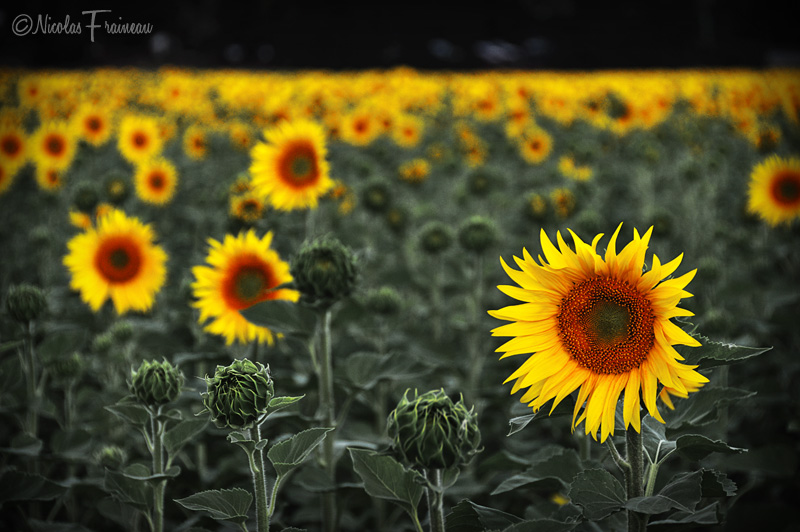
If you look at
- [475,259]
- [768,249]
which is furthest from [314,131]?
[768,249]

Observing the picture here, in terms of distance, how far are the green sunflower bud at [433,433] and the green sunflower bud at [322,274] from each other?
1.93ft

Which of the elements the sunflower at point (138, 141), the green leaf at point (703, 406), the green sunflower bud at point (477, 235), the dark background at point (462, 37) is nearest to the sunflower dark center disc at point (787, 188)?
the green sunflower bud at point (477, 235)

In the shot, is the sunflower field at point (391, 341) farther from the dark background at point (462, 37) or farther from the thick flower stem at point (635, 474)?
the dark background at point (462, 37)

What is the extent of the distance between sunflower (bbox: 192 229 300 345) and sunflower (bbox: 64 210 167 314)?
0.73m

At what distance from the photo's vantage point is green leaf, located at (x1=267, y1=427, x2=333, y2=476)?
1236 mm

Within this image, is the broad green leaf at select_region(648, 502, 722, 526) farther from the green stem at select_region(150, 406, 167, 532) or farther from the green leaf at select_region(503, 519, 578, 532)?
the green stem at select_region(150, 406, 167, 532)

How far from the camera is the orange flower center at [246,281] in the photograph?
2.27 m

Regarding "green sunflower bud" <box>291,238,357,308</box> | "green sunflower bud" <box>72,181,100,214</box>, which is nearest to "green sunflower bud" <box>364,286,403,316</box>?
"green sunflower bud" <box>291,238,357,308</box>

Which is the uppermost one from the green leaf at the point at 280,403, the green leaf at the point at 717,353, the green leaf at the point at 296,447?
the green leaf at the point at 717,353

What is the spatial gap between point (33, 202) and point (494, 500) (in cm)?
481

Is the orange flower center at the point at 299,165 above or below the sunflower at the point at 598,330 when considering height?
above

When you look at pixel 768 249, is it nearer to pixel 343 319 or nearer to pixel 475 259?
pixel 475 259

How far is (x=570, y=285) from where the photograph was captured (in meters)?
1.24

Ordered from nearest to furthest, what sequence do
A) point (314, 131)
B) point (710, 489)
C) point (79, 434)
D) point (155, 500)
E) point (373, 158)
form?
point (710, 489), point (155, 500), point (79, 434), point (314, 131), point (373, 158)
